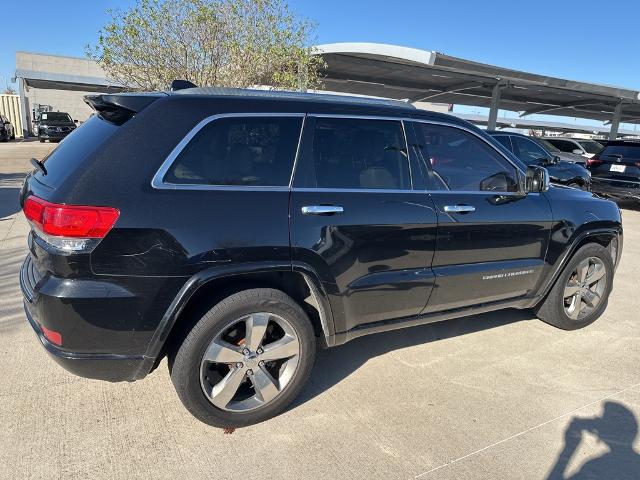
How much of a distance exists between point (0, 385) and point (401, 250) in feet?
8.82

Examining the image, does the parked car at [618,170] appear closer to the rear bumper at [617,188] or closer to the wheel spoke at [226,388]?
the rear bumper at [617,188]

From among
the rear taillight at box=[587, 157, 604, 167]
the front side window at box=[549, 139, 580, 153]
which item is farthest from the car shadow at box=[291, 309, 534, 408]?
the front side window at box=[549, 139, 580, 153]

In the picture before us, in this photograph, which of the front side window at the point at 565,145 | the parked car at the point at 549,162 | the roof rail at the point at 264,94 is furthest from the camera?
the front side window at the point at 565,145

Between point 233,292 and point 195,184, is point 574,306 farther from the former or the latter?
point 195,184

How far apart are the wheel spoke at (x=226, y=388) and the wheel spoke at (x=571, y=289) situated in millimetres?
3015

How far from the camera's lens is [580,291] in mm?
4223

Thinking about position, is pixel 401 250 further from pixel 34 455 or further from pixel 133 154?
pixel 34 455

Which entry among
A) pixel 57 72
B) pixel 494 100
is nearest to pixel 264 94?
pixel 494 100

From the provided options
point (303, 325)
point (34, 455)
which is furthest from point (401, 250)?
point (34, 455)

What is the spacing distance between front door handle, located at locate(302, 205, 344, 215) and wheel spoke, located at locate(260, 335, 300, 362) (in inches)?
29.1

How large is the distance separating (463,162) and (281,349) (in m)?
1.97

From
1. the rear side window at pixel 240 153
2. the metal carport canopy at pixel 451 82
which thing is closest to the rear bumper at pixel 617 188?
the metal carport canopy at pixel 451 82

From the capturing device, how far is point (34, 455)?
2.40 meters

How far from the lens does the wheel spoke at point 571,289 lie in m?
4.13
